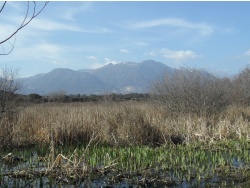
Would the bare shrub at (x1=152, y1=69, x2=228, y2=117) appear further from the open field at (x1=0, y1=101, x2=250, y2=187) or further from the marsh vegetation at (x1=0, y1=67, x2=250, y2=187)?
the open field at (x1=0, y1=101, x2=250, y2=187)

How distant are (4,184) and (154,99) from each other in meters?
16.2

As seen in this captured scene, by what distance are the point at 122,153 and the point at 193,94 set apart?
403 inches

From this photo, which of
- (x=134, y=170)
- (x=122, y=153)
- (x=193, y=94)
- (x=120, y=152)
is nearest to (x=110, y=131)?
(x=120, y=152)

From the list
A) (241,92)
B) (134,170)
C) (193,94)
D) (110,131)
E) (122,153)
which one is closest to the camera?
(134,170)

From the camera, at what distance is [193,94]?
1833 centimetres

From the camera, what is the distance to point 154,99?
2173 cm

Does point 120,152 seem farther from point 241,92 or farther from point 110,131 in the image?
point 241,92

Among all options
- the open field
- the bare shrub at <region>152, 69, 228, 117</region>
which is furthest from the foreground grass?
the bare shrub at <region>152, 69, 228, 117</region>

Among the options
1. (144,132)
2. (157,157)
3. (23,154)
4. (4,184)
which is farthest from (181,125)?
(4,184)

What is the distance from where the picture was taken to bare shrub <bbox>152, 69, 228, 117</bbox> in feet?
59.6

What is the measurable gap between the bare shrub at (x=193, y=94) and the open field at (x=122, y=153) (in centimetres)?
445

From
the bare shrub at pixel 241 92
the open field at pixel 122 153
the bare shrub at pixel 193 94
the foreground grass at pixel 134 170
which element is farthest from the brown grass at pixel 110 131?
the bare shrub at pixel 241 92

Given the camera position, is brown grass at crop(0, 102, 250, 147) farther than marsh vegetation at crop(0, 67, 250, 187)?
Yes

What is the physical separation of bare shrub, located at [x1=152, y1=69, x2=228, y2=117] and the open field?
175 inches
